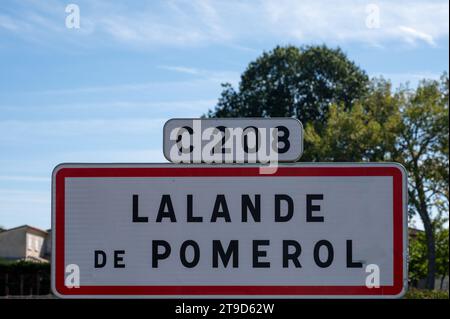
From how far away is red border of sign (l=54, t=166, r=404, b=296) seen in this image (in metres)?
2.98

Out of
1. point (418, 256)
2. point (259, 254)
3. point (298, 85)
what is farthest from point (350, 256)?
point (418, 256)

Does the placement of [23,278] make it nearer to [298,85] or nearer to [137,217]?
[298,85]

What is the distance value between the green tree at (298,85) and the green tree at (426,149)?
9.47m

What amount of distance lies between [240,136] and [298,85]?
2562 inches

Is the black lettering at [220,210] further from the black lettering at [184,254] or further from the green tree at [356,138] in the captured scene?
the green tree at [356,138]

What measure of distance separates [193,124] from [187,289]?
0.63 meters

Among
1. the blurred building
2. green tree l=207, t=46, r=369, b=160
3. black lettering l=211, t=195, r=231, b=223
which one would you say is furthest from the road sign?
the blurred building

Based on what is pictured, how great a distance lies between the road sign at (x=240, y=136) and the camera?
2826mm

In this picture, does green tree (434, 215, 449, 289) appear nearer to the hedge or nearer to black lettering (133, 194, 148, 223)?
the hedge

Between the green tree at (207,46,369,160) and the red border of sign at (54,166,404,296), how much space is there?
63360 millimetres

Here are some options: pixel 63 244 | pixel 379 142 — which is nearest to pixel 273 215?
pixel 63 244

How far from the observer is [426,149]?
5844 cm

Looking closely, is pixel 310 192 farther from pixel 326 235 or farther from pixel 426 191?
pixel 426 191

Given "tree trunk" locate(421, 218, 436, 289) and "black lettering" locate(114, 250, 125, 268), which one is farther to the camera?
"tree trunk" locate(421, 218, 436, 289)
